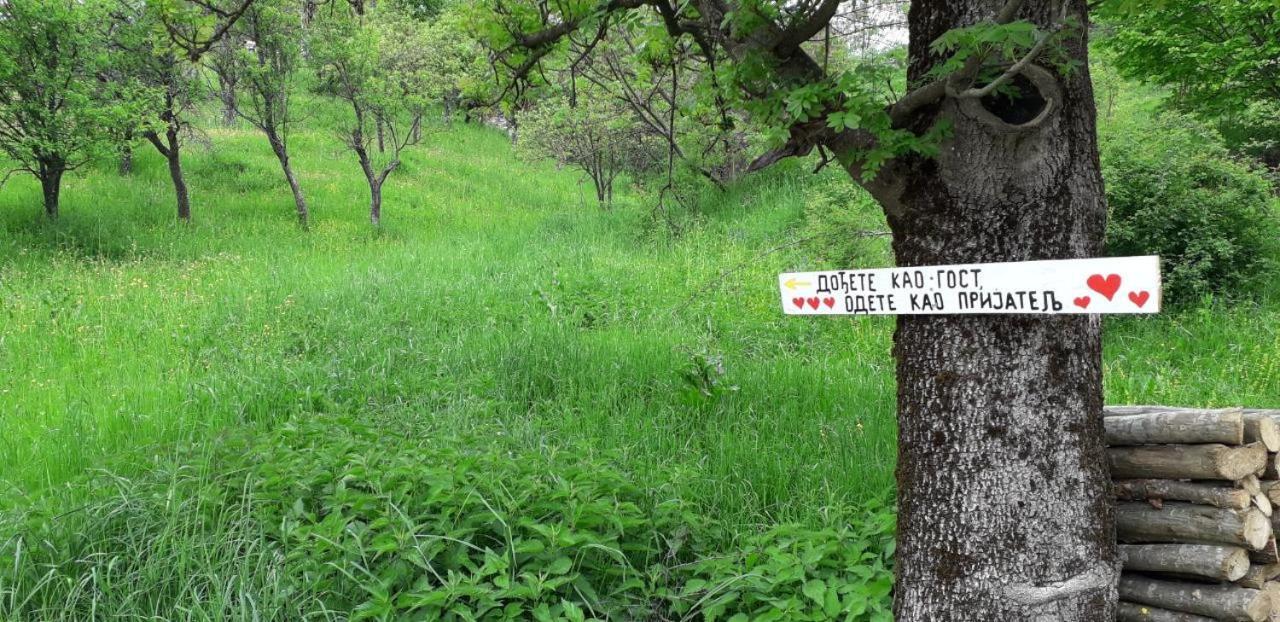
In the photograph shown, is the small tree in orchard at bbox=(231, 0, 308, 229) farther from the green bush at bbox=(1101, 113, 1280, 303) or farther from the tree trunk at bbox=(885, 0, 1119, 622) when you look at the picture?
the tree trunk at bbox=(885, 0, 1119, 622)

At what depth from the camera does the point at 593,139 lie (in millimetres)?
17375

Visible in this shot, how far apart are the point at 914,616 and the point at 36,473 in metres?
4.27

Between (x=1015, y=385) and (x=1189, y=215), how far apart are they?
6132 millimetres

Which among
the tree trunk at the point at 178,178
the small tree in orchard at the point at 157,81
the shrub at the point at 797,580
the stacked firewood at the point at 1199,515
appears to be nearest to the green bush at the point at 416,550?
the shrub at the point at 797,580

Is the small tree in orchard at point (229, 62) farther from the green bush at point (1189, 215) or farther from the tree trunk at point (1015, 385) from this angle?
the tree trunk at point (1015, 385)

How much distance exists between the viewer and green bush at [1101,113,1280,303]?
718cm

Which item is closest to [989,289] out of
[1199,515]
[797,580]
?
[1199,515]

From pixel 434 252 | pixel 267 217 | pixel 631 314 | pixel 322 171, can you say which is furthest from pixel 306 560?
pixel 322 171

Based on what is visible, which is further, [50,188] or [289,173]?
[289,173]

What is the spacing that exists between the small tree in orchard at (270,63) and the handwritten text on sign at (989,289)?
14.4 meters

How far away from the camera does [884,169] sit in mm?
2791

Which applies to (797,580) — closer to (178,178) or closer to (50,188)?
(50,188)

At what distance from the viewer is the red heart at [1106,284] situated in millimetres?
2150

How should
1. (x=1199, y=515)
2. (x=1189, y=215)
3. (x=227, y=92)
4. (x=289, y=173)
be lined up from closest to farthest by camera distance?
(x=1199, y=515) → (x=1189, y=215) → (x=289, y=173) → (x=227, y=92)
